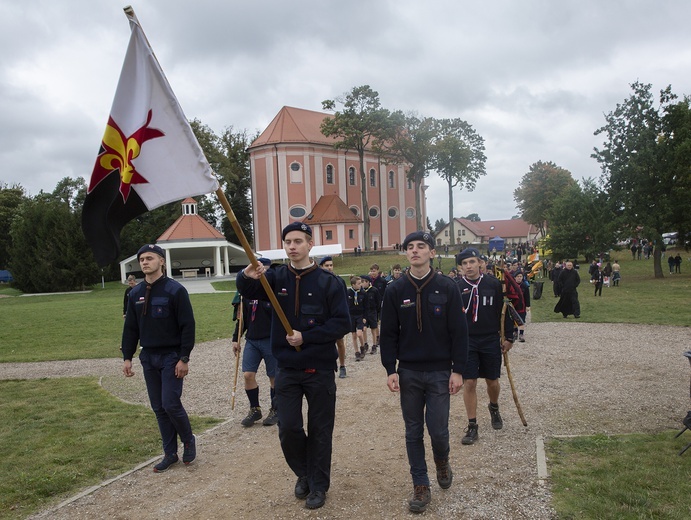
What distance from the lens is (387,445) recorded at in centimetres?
605

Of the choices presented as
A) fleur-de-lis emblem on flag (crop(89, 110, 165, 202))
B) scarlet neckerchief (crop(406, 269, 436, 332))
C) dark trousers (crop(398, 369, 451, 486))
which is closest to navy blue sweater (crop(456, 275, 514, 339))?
scarlet neckerchief (crop(406, 269, 436, 332))

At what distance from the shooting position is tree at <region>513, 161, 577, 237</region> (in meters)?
74.9

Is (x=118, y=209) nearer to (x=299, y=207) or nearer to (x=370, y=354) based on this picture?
(x=370, y=354)

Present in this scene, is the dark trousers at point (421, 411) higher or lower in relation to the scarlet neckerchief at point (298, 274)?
lower

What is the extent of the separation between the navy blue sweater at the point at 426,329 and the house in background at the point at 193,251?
47986 millimetres

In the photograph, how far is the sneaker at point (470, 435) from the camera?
599cm

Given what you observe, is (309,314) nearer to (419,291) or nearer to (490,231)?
(419,291)

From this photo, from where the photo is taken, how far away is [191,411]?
27.2 ft

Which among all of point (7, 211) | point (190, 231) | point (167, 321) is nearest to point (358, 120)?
point (190, 231)

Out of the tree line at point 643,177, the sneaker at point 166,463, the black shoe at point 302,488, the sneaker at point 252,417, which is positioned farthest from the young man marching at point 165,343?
the tree line at point 643,177

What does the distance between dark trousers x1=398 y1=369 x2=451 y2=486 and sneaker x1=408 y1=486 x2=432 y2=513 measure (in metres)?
0.05

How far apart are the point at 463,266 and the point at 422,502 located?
9.66 ft

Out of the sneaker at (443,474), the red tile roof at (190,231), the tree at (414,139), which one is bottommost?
the sneaker at (443,474)

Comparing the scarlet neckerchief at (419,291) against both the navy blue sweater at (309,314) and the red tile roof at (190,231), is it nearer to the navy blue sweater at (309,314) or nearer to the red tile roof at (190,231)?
the navy blue sweater at (309,314)
